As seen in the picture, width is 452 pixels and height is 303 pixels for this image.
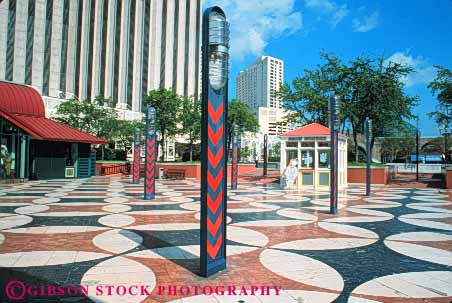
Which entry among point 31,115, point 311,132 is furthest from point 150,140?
point 31,115

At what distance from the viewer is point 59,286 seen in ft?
12.3

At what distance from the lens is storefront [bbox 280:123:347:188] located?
58.6 feet

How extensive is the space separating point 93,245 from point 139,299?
250cm

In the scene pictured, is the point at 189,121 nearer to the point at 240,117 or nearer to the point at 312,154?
the point at 240,117

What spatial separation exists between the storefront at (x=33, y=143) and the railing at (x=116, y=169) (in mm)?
3335

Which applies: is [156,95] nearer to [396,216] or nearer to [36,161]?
[36,161]

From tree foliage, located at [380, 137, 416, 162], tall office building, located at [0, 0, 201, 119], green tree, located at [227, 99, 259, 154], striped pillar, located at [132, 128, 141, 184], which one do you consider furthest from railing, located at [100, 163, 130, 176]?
tree foliage, located at [380, 137, 416, 162]

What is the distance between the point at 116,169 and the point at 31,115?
9.07 metres

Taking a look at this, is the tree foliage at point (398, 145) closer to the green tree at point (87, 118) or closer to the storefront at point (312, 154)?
the storefront at point (312, 154)

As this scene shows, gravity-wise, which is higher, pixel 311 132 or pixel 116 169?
pixel 311 132

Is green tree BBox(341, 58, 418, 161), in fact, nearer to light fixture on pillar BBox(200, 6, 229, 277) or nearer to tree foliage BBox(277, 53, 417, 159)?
tree foliage BBox(277, 53, 417, 159)

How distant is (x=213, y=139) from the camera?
4305 millimetres

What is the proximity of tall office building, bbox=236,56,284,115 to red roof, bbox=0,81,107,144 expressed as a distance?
83.0 metres

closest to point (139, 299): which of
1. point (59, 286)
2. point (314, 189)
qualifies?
point (59, 286)
